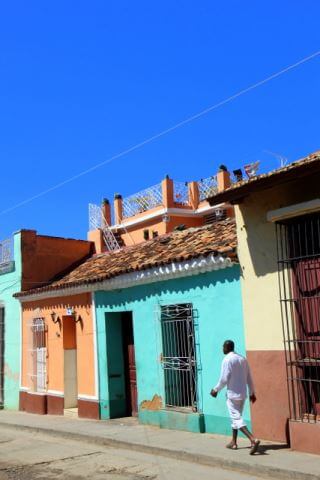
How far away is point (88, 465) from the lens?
26.4 ft

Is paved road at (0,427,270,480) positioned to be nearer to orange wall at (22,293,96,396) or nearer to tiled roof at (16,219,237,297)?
orange wall at (22,293,96,396)

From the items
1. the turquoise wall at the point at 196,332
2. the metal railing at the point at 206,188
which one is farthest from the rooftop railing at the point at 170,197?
the turquoise wall at the point at 196,332

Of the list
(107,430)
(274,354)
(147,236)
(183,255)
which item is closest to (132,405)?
(107,430)

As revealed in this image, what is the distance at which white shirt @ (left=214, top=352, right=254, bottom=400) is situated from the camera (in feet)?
25.9

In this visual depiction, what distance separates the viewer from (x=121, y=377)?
1227 cm

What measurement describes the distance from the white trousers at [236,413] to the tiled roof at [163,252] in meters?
2.18

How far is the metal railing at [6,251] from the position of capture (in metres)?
16.6

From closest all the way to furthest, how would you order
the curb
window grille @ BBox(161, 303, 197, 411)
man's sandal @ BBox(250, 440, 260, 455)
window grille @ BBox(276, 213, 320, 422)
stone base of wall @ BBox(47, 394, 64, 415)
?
the curb, man's sandal @ BBox(250, 440, 260, 455), window grille @ BBox(276, 213, 320, 422), window grille @ BBox(161, 303, 197, 411), stone base of wall @ BBox(47, 394, 64, 415)

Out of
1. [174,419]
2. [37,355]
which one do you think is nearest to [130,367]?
[174,419]

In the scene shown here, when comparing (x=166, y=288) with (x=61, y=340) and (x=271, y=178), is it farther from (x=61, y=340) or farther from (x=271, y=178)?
(x=61, y=340)

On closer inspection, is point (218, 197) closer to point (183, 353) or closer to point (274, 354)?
point (274, 354)

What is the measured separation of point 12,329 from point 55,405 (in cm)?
311

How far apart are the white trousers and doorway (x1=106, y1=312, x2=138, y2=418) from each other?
14.3 feet

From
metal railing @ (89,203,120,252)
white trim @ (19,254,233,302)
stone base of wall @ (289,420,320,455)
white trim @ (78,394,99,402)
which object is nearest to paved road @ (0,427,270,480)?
stone base of wall @ (289,420,320,455)
